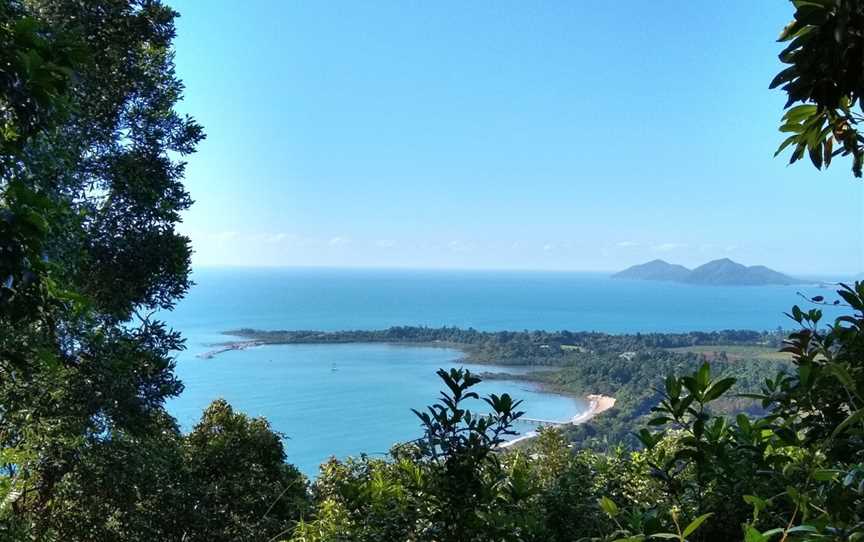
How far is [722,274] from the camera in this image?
64.9 meters

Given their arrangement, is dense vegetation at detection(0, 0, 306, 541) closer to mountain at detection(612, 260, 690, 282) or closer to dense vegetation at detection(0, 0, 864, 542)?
dense vegetation at detection(0, 0, 864, 542)

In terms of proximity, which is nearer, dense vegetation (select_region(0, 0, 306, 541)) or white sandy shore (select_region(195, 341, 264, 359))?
dense vegetation (select_region(0, 0, 306, 541))

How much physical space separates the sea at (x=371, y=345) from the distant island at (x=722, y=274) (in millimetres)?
1171

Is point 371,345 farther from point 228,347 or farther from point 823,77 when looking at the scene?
point 823,77

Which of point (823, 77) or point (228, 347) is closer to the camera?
point (823, 77)

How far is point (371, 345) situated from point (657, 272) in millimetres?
78728

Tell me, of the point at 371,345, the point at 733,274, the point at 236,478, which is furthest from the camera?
the point at 733,274

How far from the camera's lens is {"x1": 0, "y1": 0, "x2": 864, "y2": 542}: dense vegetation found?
0.99 meters

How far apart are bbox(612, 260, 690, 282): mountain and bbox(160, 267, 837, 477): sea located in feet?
8.36

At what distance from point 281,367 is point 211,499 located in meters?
21.0

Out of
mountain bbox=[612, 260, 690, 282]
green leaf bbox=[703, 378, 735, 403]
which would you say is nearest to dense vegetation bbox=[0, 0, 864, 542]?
green leaf bbox=[703, 378, 735, 403]

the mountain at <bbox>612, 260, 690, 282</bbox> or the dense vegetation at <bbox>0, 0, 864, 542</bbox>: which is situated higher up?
the mountain at <bbox>612, 260, 690, 282</bbox>

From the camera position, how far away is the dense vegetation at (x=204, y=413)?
3.24 feet

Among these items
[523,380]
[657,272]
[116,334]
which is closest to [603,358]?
[523,380]
